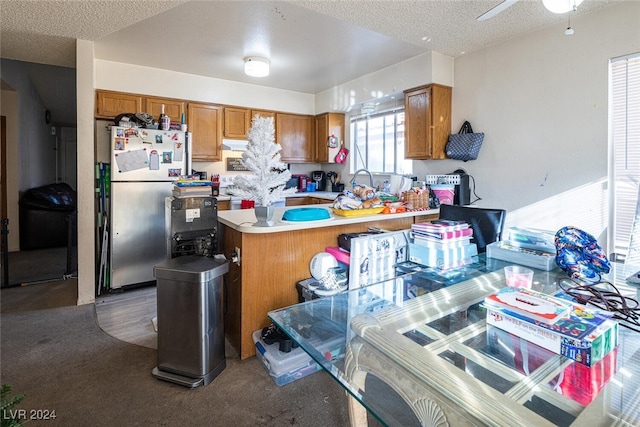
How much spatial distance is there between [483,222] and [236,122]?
3647mm

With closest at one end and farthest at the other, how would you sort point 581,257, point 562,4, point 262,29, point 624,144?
point 581,257, point 562,4, point 624,144, point 262,29

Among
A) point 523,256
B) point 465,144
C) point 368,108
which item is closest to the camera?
point 523,256

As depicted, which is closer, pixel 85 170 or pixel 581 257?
pixel 581 257

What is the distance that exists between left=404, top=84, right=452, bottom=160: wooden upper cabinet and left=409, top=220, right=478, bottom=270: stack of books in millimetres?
1701

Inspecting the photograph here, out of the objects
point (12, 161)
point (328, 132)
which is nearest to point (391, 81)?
point (328, 132)

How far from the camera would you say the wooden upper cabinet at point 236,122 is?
4598 millimetres

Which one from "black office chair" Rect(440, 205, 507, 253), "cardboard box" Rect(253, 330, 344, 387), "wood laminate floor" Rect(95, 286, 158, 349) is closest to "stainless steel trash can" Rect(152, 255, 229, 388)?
"cardboard box" Rect(253, 330, 344, 387)

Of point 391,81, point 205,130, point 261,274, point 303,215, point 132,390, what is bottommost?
point 132,390

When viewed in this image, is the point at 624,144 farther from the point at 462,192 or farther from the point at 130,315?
the point at 130,315

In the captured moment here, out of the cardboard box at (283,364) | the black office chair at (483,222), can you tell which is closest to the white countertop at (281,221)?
the black office chair at (483,222)

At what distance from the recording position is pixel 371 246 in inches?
83.5

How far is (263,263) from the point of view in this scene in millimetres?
2115

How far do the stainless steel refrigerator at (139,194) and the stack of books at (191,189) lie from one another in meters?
0.93

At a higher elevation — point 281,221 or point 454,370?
point 281,221
